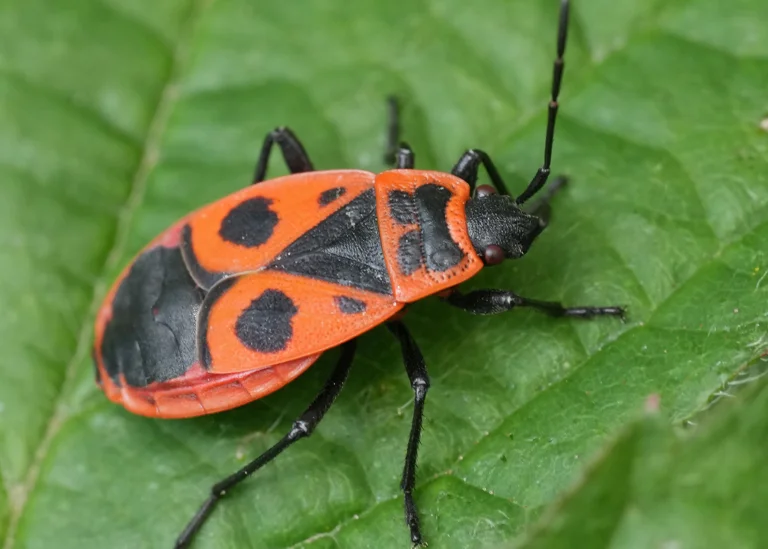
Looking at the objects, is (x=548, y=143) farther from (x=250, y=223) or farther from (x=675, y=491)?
(x=675, y=491)

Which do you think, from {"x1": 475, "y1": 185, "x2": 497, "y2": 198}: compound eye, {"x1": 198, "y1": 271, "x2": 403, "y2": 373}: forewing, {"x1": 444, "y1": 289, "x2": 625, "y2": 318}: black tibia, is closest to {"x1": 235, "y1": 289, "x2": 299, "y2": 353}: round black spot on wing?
{"x1": 198, "y1": 271, "x2": 403, "y2": 373}: forewing

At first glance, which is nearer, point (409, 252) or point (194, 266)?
point (409, 252)

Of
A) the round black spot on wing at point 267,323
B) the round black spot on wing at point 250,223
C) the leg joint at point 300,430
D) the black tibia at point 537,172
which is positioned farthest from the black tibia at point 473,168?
the leg joint at point 300,430

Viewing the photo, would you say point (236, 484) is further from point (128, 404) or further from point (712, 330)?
point (712, 330)

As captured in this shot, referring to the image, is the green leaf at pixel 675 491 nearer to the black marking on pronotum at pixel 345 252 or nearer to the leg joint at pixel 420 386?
the leg joint at pixel 420 386

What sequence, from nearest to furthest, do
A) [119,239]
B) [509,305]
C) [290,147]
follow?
[509,305], [290,147], [119,239]

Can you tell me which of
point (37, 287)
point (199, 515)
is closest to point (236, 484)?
point (199, 515)

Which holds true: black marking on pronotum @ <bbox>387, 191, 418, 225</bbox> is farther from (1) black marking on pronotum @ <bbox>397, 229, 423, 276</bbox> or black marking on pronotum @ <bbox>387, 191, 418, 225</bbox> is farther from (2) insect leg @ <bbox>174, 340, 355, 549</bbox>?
(2) insect leg @ <bbox>174, 340, 355, 549</bbox>

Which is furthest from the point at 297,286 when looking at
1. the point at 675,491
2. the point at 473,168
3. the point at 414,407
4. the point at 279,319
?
the point at 675,491
